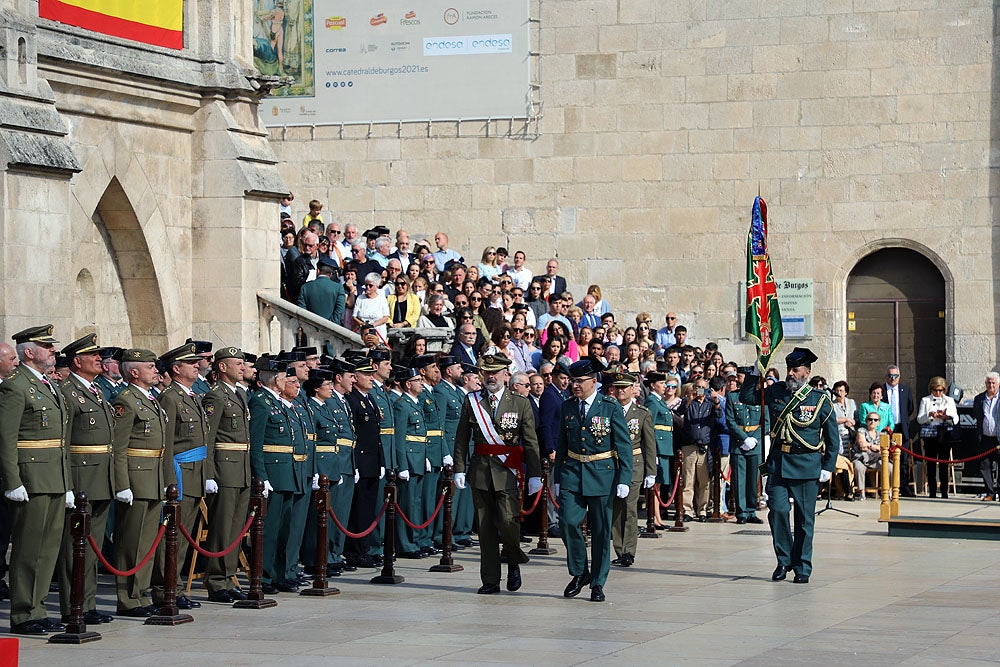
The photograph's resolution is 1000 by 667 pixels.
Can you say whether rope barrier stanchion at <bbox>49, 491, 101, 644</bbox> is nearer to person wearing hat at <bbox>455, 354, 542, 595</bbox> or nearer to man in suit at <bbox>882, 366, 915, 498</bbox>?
person wearing hat at <bbox>455, 354, 542, 595</bbox>

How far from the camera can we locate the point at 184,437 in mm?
11516

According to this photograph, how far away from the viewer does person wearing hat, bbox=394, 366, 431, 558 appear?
1451 cm

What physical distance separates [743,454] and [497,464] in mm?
6280

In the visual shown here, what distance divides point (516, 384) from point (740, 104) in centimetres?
1162

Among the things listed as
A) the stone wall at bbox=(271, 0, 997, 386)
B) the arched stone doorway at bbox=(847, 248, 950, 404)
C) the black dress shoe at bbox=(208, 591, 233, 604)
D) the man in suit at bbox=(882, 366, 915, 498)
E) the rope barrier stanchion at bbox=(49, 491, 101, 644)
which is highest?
the stone wall at bbox=(271, 0, 997, 386)

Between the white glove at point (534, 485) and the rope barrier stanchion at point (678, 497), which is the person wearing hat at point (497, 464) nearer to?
the white glove at point (534, 485)

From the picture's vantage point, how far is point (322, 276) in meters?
18.3

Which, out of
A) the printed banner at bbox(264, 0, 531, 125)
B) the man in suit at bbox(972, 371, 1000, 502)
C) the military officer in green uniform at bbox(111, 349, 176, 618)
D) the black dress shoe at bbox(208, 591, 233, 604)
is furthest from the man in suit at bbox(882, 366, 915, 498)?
the military officer in green uniform at bbox(111, 349, 176, 618)

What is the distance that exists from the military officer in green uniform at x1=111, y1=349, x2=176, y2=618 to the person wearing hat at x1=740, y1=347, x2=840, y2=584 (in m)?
4.89

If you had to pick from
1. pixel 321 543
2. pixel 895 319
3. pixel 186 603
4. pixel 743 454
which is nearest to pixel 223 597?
pixel 186 603

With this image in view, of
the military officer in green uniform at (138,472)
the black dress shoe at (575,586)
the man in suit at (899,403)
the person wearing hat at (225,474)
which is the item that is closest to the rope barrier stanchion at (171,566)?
the military officer in green uniform at (138,472)

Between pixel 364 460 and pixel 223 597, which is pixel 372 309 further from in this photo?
pixel 223 597

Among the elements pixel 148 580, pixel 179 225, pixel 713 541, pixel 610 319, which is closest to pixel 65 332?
pixel 179 225

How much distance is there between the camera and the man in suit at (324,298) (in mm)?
17984
